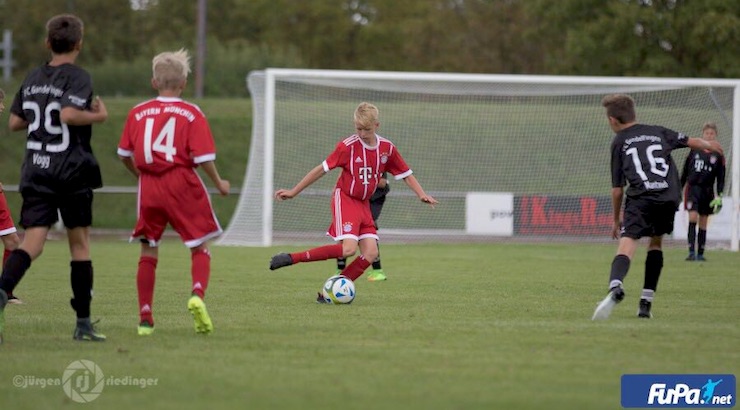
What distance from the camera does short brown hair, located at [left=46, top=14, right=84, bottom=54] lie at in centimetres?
695

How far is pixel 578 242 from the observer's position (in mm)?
21766

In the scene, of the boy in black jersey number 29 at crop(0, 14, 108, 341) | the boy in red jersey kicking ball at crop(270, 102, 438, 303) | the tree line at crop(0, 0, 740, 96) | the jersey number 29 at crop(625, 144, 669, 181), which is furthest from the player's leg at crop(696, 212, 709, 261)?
the tree line at crop(0, 0, 740, 96)

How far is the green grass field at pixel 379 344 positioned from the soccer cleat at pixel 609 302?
0.11 m

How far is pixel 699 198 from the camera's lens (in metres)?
17.1

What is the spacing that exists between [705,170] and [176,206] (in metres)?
11.8

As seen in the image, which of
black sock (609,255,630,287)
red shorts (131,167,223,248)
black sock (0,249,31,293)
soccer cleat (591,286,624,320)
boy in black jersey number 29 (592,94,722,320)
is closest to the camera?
Result: black sock (0,249,31,293)

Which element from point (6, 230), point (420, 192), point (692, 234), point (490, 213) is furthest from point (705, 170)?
point (6, 230)

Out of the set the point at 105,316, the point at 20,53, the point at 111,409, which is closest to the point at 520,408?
the point at 111,409

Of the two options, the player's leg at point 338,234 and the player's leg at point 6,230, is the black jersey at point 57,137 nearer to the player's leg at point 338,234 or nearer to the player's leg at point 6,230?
the player's leg at point 338,234

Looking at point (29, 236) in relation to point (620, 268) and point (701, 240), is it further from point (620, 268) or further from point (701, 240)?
point (701, 240)

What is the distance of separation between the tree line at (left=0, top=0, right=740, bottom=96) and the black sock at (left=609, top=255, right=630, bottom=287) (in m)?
22.2

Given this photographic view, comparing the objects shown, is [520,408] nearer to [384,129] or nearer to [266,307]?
[266,307]

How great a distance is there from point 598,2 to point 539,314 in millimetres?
23514

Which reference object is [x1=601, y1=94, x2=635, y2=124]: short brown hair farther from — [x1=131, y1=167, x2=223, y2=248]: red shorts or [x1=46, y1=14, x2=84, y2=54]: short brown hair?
[x1=46, y1=14, x2=84, y2=54]: short brown hair
